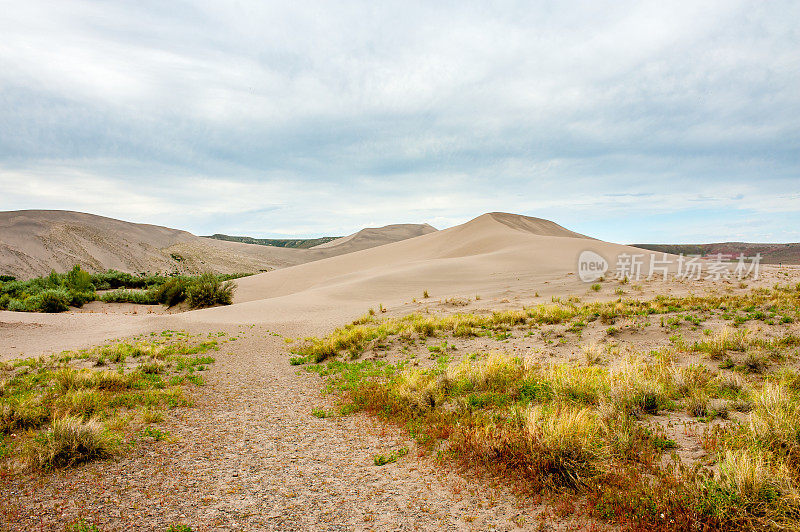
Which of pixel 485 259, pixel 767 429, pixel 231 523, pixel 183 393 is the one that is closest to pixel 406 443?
pixel 231 523

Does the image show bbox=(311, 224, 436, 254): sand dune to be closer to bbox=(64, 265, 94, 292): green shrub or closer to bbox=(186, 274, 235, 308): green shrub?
bbox=(64, 265, 94, 292): green shrub

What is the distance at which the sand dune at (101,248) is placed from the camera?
51562 millimetres

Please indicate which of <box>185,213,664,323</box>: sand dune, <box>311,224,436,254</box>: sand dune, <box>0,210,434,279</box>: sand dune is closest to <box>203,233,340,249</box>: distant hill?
<box>311,224,436,254</box>: sand dune

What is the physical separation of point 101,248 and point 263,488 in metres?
74.7

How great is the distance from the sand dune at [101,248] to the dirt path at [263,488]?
58.2 metres

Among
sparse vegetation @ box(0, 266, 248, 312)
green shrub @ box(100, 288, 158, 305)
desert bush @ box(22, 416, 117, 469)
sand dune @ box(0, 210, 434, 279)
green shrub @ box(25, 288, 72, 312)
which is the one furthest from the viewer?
sand dune @ box(0, 210, 434, 279)

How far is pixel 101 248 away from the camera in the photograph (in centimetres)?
6272

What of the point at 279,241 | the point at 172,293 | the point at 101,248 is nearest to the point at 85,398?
the point at 172,293

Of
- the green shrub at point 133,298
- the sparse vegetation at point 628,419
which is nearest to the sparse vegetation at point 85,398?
the sparse vegetation at point 628,419

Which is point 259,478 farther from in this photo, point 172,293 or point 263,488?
point 172,293

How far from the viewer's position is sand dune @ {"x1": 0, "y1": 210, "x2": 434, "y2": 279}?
169 feet

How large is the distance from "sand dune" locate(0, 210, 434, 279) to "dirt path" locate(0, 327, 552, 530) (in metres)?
58.2

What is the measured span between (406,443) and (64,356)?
1013cm

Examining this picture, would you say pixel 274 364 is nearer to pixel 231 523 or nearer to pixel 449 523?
pixel 231 523
